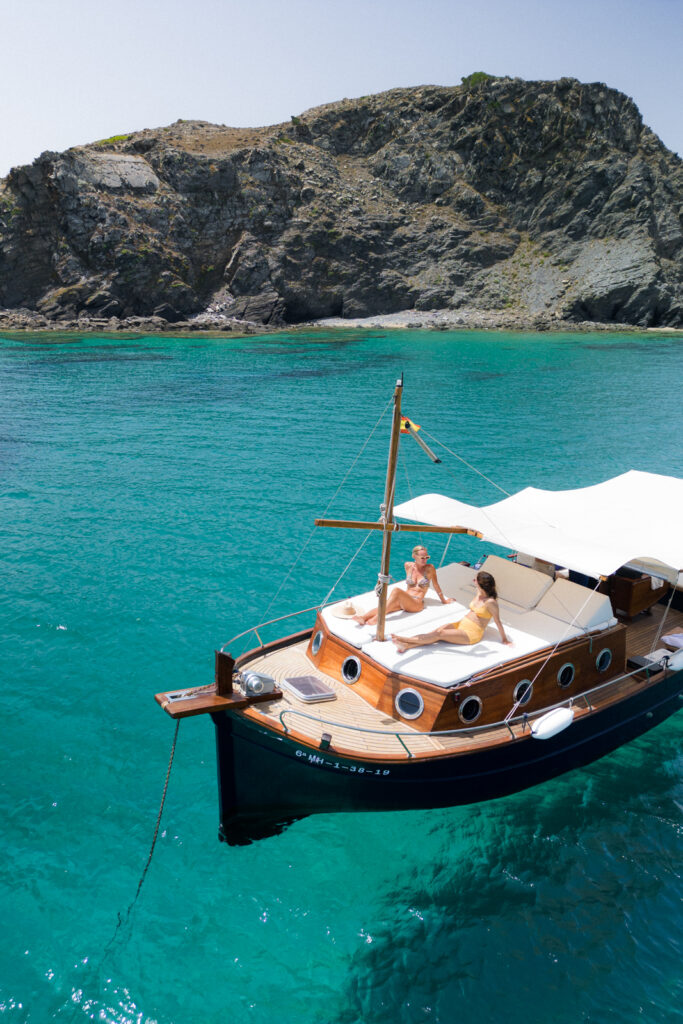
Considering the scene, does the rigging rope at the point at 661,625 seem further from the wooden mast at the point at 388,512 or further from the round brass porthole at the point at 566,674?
the wooden mast at the point at 388,512

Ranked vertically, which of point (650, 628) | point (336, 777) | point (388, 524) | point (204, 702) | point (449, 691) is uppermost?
point (388, 524)

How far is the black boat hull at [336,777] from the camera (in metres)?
9.56

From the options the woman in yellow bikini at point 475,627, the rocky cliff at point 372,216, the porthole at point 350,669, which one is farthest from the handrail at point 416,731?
the rocky cliff at point 372,216

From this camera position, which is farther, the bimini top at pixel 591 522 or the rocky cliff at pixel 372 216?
the rocky cliff at pixel 372 216

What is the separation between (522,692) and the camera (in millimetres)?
10867

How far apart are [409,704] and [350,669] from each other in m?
1.29

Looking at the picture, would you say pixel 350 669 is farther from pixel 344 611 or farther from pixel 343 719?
pixel 344 611

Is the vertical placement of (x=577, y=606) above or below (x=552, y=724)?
above

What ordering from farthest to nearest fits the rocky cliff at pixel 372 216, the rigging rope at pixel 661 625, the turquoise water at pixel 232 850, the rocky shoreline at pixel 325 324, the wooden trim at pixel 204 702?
the rocky cliff at pixel 372 216
the rocky shoreline at pixel 325 324
the rigging rope at pixel 661 625
the wooden trim at pixel 204 702
the turquoise water at pixel 232 850

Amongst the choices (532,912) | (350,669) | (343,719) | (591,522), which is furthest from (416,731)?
(591,522)

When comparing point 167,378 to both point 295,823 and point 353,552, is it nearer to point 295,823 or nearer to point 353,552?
point 353,552

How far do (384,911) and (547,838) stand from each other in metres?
3.07

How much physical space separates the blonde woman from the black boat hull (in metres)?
2.77

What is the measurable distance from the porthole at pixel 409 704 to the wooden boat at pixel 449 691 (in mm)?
42
